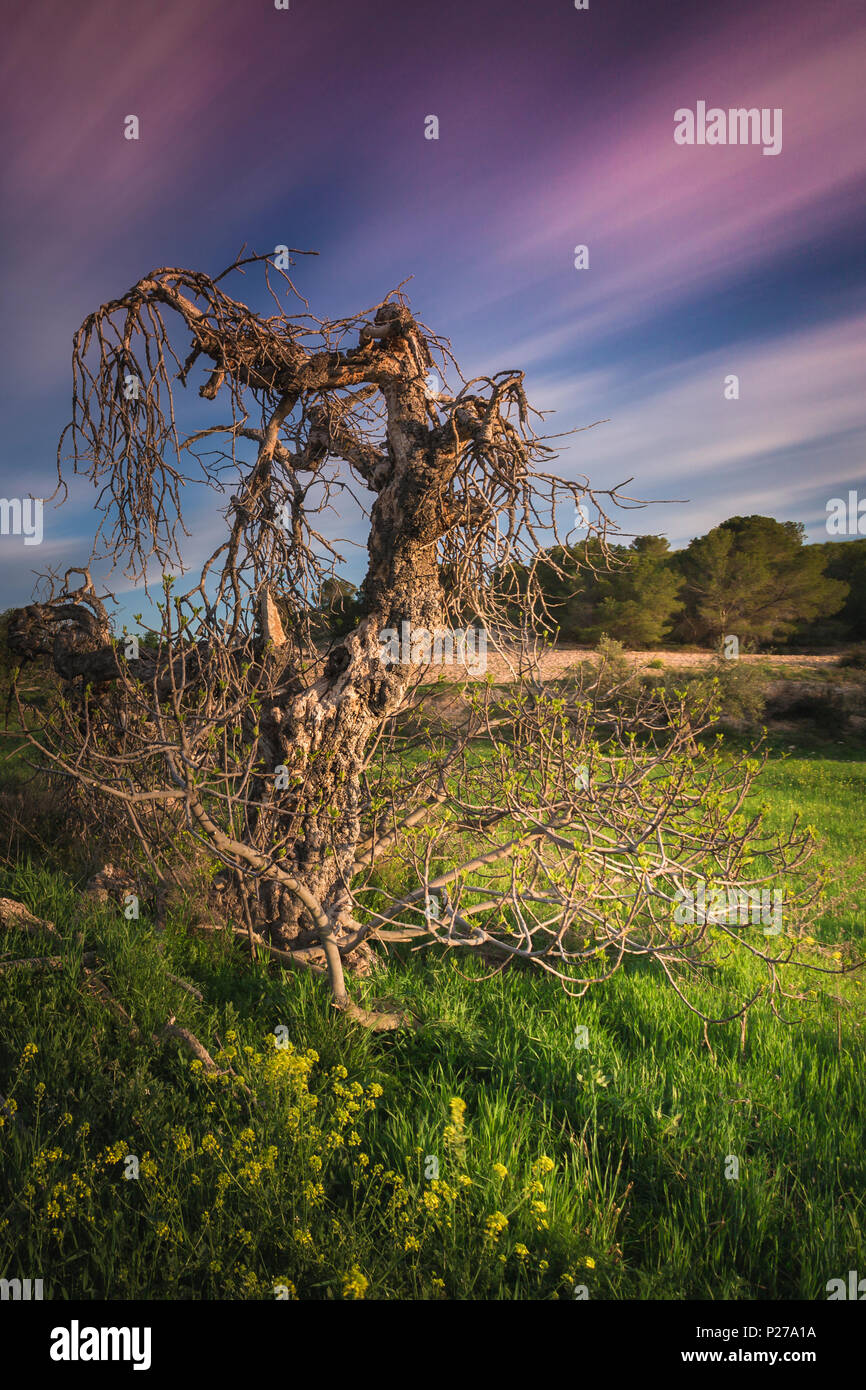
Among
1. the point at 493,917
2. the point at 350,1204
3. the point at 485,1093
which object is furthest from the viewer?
the point at 493,917

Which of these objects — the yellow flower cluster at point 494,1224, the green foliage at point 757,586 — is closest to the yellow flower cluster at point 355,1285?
the yellow flower cluster at point 494,1224

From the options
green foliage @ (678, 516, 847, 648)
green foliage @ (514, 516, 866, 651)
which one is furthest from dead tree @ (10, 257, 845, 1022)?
green foliage @ (678, 516, 847, 648)

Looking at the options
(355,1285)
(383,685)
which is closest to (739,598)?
(383,685)

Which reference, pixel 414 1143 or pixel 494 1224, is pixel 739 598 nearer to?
pixel 414 1143

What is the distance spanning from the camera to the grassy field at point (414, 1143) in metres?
2.23

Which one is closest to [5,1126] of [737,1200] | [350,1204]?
[350,1204]

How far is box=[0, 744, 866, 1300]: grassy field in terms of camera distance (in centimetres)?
223

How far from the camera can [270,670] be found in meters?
4.99

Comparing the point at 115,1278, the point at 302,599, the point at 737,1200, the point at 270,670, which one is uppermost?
the point at 302,599

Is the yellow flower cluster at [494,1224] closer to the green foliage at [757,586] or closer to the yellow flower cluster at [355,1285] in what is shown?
the yellow flower cluster at [355,1285]

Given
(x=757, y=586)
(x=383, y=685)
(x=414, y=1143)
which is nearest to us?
(x=414, y=1143)

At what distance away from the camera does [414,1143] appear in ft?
9.17
